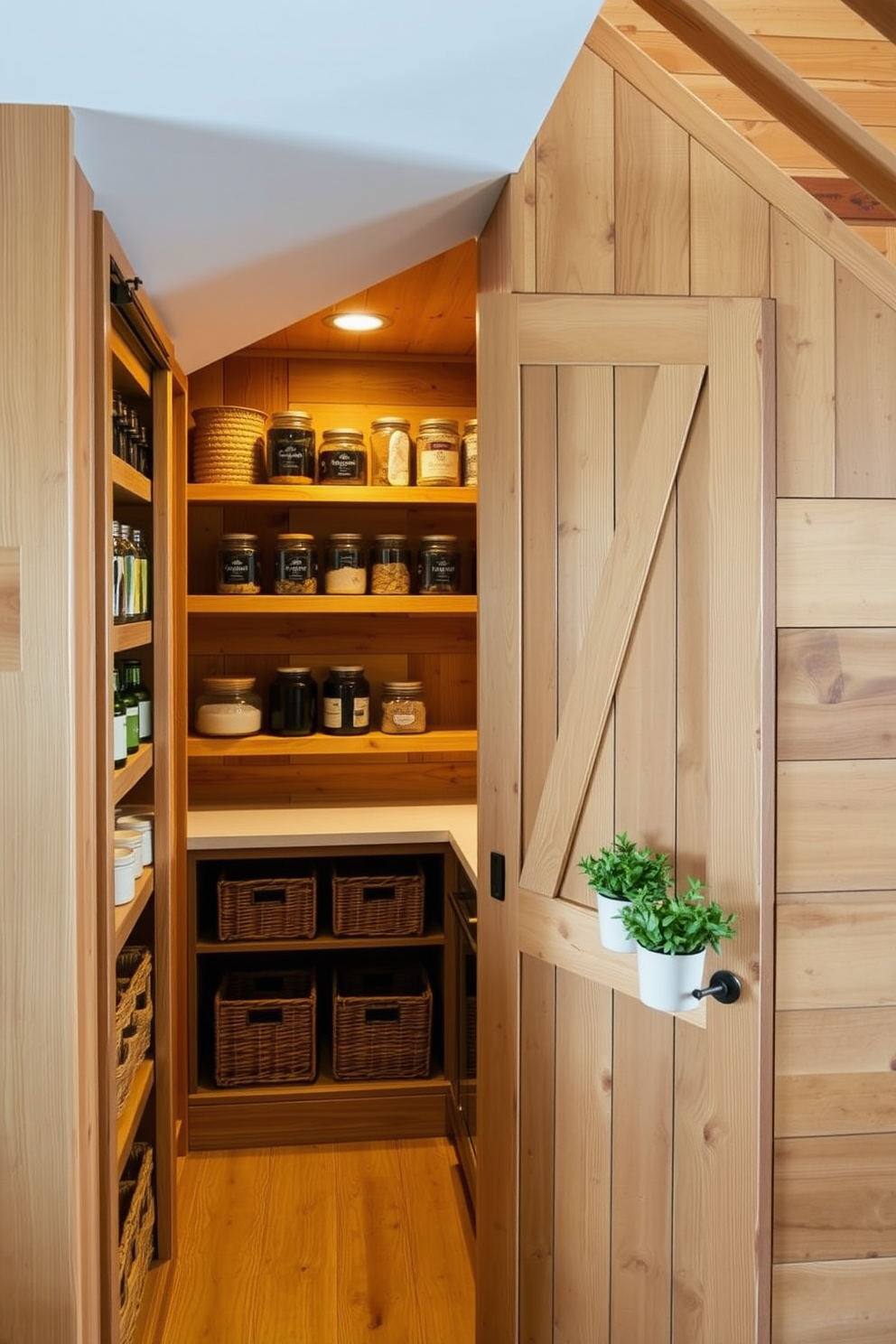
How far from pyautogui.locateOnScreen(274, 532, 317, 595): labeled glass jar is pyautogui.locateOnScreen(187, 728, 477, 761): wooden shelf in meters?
0.45

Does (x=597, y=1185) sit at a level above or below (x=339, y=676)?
below

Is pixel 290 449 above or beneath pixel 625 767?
above

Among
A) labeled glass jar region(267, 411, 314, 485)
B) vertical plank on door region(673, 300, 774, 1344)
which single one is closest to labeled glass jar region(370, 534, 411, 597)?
labeled glass jar region(267, 411, 314, 485)

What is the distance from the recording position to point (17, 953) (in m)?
1.42

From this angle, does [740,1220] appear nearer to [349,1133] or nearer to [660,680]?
[660,680]

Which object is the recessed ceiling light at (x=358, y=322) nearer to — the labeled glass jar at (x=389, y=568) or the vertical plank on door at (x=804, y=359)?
the labeled glass jar at (x=389, y=568)

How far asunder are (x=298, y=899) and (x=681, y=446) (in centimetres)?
180

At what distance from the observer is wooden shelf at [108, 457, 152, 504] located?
1872 millimetres

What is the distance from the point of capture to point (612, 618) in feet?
5.84

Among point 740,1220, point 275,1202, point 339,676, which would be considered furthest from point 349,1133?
point 740,1220

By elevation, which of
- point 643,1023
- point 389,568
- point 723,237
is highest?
point 723,237

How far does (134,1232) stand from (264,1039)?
2.84ft

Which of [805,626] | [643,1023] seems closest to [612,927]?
[643,1023]

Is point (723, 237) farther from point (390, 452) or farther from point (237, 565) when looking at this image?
point (237, 565)
